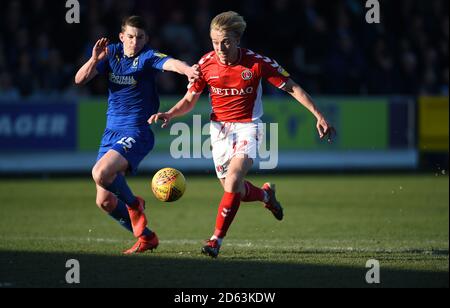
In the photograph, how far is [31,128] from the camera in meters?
18.0

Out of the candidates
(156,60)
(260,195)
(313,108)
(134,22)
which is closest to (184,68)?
(156,60)

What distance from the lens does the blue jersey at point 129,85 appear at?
29.5 ft

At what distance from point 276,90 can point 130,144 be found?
1186 centimetres

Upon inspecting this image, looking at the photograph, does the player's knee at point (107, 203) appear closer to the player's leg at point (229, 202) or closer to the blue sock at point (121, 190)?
the blue sock at point (121, 190)

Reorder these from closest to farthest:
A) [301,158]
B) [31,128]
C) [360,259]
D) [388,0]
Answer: [360,259] < [31,128] < [301,158] < [388,0]

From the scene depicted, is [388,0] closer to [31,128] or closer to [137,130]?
[31,128]

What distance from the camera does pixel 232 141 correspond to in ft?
29.3

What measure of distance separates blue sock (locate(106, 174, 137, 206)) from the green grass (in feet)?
1.72

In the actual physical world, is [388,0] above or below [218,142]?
above

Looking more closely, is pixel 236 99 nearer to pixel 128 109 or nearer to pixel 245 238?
pixel 128 109

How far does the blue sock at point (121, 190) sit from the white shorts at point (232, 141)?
0.91 m

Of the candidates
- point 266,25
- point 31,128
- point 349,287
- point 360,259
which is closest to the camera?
point 349,287
